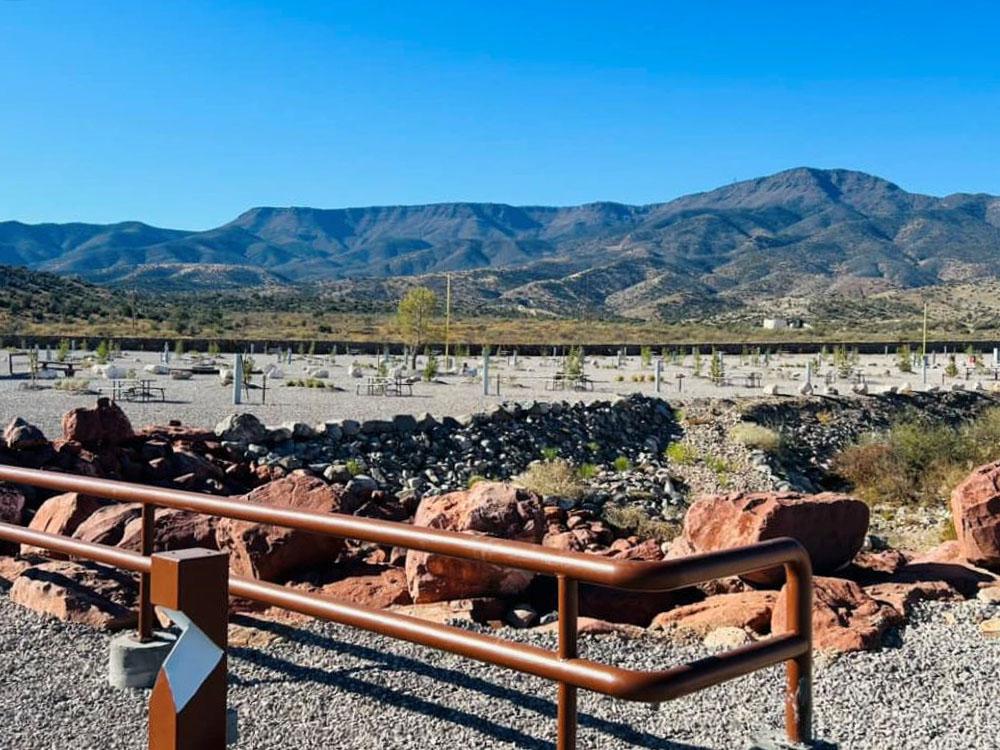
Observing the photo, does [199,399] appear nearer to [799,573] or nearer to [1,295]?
[799,573]

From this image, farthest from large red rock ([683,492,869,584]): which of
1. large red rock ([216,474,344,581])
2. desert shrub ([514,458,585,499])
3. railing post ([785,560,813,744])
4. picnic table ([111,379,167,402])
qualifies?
picnic table ([111,379,167,402])

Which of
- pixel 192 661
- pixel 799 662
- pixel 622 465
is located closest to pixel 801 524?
pixel 799 662

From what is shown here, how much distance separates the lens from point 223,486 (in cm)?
1169

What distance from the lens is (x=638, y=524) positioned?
13.1m

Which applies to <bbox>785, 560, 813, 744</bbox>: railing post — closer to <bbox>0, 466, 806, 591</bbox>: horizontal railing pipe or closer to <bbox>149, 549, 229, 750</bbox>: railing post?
<bbox>0, 466, 806, 591</bbox>: horizontal railing pipe

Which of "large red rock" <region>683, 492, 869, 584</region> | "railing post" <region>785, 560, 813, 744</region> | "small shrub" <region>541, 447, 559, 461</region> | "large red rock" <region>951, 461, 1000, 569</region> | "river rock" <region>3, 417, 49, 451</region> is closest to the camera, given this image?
"railing post" <region>785, 560, 813, 744</region>

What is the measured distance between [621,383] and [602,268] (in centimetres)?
14650

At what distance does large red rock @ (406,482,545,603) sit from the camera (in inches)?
257

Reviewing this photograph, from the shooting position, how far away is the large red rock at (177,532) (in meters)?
7.36

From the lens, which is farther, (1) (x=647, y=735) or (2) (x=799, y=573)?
(1) (x=647, y=735)

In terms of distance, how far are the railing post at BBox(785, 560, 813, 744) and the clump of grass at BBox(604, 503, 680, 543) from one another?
7549mm

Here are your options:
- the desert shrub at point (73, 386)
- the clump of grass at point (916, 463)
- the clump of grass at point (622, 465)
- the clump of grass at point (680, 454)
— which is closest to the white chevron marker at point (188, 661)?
the clump of grass at point (916, 463)

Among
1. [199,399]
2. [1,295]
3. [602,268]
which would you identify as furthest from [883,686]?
[602,268]

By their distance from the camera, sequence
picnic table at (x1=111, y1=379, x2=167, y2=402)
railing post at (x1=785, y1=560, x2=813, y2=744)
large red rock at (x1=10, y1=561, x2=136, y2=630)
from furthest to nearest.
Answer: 1. picnic table at (x1=111, y1=379, x2=167, y2=402)
2. large red rock at (x1=10, y1=561, x2=136, y2=630)
3. railing post at (x1=785, y1=560, x2=813, y2=744)
